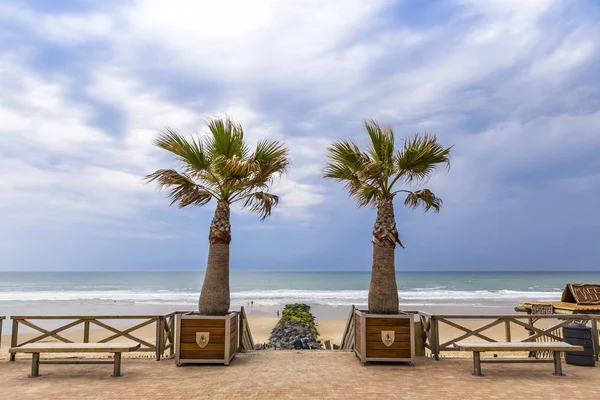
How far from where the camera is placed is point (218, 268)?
8289mm

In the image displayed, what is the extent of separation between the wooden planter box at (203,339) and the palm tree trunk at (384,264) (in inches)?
117

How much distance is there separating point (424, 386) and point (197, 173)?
584 centimetres

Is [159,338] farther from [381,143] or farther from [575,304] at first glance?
[575,304]

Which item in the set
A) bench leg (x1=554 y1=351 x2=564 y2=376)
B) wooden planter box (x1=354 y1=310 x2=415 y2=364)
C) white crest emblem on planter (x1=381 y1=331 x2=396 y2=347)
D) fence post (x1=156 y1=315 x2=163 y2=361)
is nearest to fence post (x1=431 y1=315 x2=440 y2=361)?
wooden planter box (x1=354 y1=310 x2=415 y2=364)

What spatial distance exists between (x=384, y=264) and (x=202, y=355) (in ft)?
13.0

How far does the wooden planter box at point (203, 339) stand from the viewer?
767cm

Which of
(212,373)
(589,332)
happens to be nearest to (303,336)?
(212,373)

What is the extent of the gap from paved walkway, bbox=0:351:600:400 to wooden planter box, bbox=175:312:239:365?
0.19 m

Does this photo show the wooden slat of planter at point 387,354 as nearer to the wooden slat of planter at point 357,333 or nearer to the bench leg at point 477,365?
the wooden slat of planter at point 357,333

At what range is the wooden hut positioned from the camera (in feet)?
33.1

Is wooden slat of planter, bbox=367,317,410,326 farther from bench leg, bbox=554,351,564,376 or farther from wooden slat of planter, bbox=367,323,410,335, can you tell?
bench leg, bbox=554,351,564,376

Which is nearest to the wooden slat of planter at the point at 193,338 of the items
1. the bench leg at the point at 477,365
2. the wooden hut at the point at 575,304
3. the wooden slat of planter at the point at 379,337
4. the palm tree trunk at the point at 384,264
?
the wooden slat of planter at the point at 379,337

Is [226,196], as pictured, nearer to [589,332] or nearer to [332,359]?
[332,359]

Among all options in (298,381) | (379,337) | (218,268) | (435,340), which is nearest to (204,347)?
(218,268)
